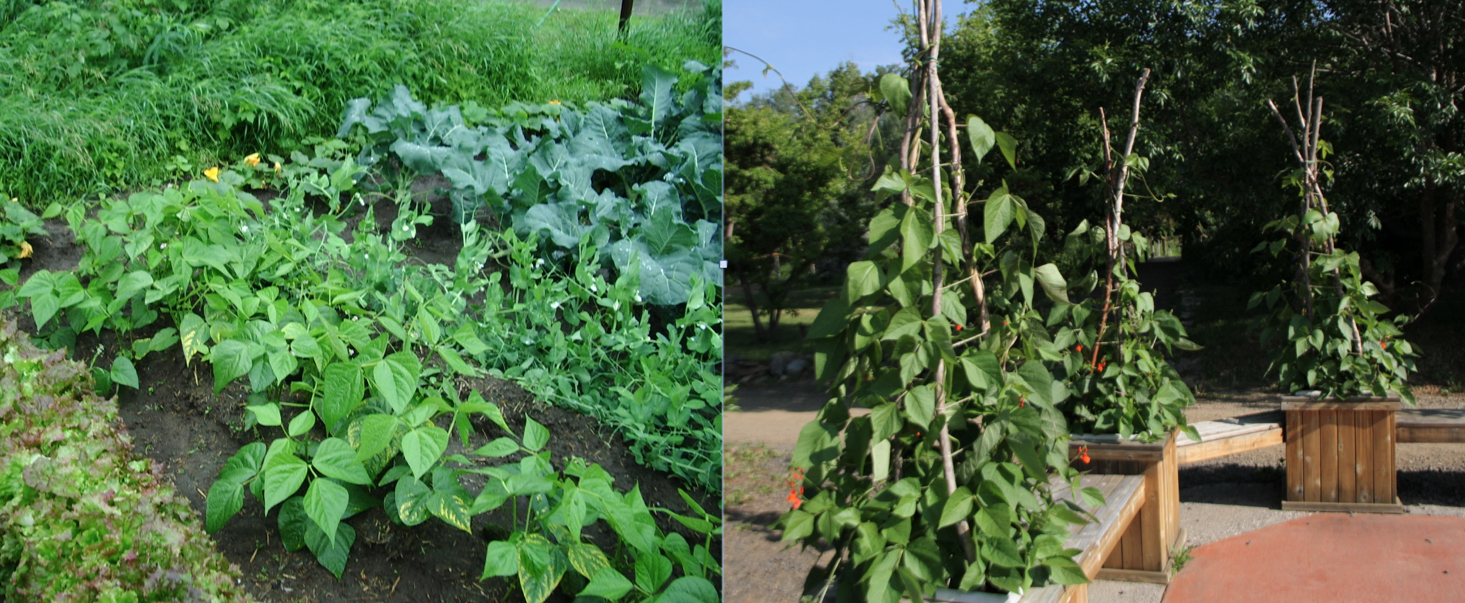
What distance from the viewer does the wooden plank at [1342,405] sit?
3.54m

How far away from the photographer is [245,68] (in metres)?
3.39

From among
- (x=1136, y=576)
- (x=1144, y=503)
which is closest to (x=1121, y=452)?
(x=1144, y=503)

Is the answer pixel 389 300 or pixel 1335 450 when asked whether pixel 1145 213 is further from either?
pixel 389 300

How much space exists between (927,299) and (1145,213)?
7302 millimetres

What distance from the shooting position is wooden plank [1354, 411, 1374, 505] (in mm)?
3588

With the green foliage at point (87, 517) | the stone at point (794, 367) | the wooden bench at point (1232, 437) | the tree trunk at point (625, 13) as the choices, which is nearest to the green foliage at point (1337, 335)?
the wooden bench at point (1232, 437)

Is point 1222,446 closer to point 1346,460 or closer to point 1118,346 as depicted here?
point 1346,460

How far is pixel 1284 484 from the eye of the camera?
3.86 m

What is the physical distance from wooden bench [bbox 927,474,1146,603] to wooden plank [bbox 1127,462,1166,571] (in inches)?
1.5

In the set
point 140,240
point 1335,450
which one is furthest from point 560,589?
point 1335,450

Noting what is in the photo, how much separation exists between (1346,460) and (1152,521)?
1393mm

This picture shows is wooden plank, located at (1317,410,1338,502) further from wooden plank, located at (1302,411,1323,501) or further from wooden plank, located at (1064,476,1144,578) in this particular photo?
wooden plank, located at (1064,476,1144,578)

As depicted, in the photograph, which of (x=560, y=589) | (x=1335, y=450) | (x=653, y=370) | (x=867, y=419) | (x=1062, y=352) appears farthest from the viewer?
(x=1335, y=450)

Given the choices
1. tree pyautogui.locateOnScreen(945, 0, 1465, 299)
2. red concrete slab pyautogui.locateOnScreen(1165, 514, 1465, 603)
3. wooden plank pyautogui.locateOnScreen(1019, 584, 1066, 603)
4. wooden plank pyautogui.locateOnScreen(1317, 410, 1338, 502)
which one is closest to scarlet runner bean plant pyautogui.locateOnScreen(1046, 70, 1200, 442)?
red concrete slab pyautogui.locateOnScreen(1165, 514, 1465, 603)
